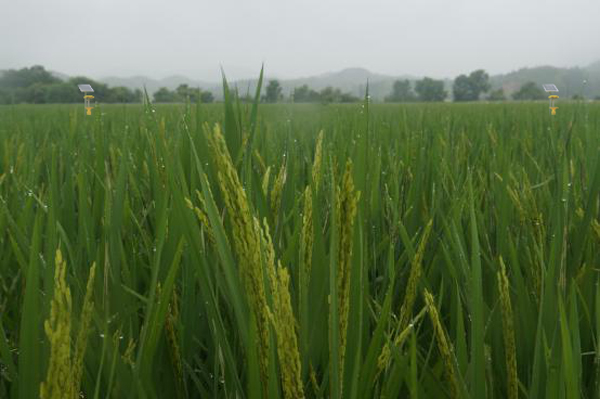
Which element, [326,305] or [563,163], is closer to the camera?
[326,305]

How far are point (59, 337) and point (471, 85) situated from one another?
76.0 m

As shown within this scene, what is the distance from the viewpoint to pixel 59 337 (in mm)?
282

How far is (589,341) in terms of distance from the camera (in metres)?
0.63

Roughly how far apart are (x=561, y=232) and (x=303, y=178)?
75 centimetres

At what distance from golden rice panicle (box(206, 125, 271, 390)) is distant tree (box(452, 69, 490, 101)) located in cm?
6795

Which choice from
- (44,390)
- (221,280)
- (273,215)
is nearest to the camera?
(44,390)

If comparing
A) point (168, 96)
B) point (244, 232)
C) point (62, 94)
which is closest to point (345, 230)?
point (244, 232)

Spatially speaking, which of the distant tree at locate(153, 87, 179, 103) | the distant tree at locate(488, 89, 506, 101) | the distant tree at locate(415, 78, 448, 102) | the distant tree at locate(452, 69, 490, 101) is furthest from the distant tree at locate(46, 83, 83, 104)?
the distant tree at locate(488, 89, 506, 101)

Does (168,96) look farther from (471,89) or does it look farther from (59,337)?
(471,89)

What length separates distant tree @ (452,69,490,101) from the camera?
215ft

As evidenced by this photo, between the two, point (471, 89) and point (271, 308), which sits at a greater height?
point (471, 89)

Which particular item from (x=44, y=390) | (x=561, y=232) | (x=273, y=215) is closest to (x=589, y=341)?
(x=561, y=232)

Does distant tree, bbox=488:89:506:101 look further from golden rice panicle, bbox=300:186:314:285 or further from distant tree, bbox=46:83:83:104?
golden rice panicle, bbox=300:186:314:285

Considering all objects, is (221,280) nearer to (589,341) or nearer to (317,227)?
(317,227)
